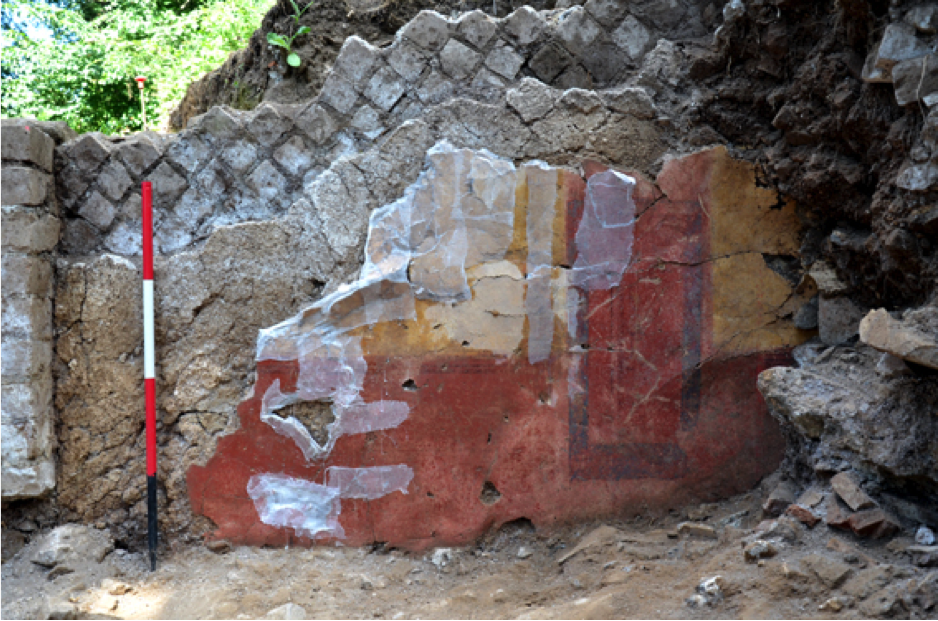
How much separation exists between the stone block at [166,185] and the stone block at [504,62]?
1.20 meters

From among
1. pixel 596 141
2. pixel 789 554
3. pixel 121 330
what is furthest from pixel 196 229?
pixel 789 554

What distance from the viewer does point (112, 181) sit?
263 centimetres

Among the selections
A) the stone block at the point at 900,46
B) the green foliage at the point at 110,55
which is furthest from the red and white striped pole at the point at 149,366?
the green foliage at the point at 110,55

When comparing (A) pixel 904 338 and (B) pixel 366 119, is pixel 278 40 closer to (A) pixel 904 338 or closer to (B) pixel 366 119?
(B) pixel 366 119

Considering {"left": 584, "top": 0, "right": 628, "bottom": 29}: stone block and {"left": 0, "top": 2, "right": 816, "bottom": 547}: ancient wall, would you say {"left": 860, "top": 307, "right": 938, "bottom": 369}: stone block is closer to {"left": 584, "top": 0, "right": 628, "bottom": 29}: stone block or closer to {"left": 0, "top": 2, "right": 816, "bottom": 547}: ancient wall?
{"left": 0, "top": 2, "right": 816, "bottom": 547}: ancient wall

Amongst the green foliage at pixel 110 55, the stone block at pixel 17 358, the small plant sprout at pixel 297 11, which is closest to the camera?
the stone block at pixel 17 358

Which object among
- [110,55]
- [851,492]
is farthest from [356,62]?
[110,55]

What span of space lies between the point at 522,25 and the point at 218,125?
1.18 m

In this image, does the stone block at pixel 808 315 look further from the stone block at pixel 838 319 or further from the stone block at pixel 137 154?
the stone block at pixel 137 154

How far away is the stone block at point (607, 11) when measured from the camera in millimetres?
2781

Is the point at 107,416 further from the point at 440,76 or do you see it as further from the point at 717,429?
the point at 717,429

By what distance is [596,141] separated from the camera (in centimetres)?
265

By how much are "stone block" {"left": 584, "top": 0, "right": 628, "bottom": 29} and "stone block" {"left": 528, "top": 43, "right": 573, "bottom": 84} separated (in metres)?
0.19

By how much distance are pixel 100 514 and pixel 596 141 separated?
7.15 feet
